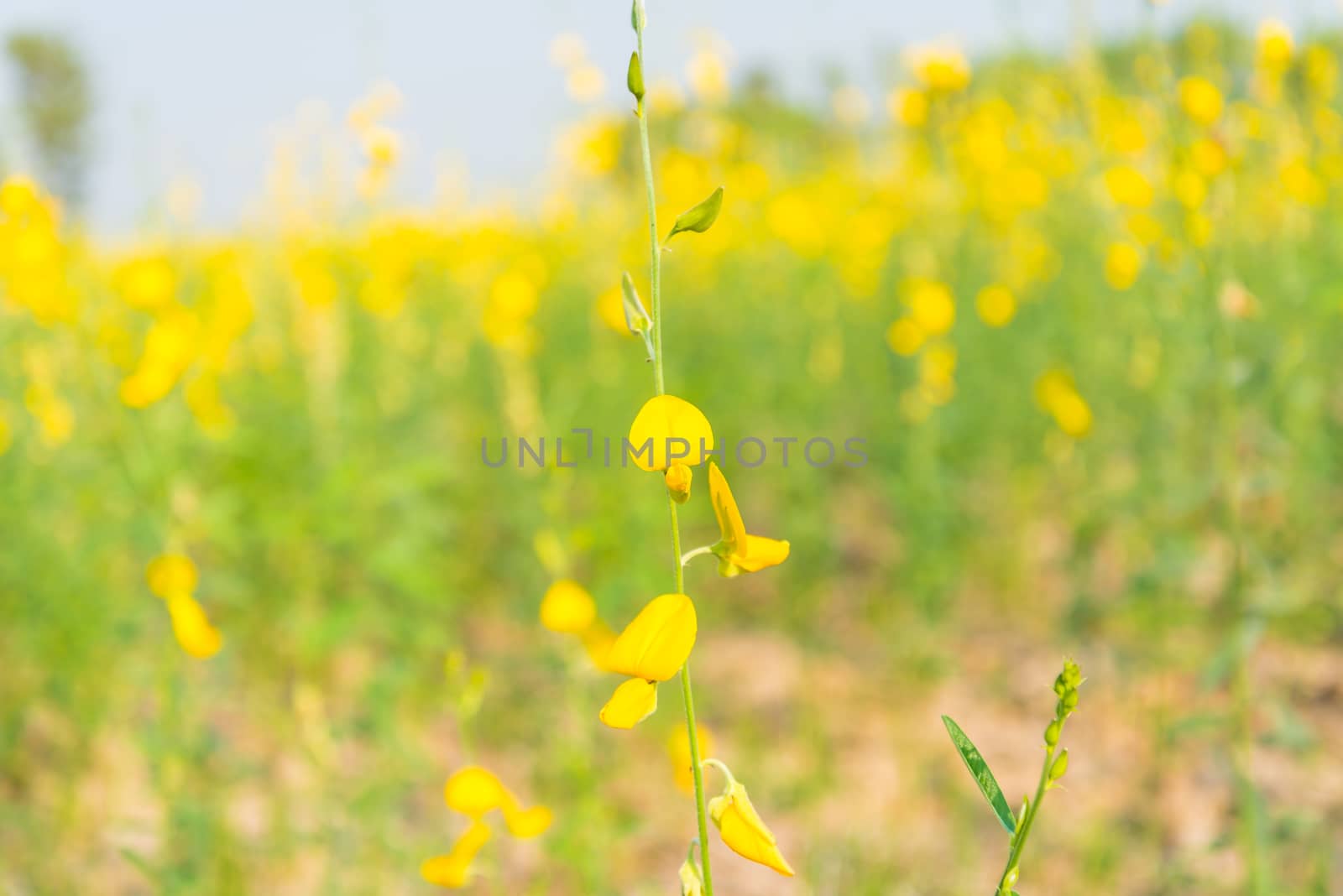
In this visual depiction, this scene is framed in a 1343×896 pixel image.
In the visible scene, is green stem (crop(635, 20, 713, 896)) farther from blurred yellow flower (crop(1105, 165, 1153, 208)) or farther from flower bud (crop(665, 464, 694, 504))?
blurred yellow flower (crop(1105, 165, 1153, 208))

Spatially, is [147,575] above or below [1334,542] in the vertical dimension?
above

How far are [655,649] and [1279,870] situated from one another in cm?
172

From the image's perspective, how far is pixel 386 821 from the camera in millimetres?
1999

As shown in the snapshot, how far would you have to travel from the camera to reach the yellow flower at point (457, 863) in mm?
884

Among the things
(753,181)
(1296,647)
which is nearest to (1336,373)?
(1296,647)

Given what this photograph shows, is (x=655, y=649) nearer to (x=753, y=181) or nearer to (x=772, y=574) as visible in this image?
(x=772, y=574)

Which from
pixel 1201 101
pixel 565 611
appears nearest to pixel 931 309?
pixel 1201 101

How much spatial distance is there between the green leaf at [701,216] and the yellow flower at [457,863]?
1.87 ft

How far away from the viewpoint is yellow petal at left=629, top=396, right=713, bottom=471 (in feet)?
1.89

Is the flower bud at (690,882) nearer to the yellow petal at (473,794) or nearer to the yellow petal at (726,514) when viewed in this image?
the yellow petal at (726,514)

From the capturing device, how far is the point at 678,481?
22.7 inches

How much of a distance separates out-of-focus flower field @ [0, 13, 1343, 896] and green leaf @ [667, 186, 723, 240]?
0.50 metres

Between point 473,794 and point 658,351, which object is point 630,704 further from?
point 473,794

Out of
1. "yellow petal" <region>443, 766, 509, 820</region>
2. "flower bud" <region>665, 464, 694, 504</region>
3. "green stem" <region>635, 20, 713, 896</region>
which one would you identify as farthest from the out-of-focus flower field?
"flower bud" <region>665, 464, 694, 504</region>
